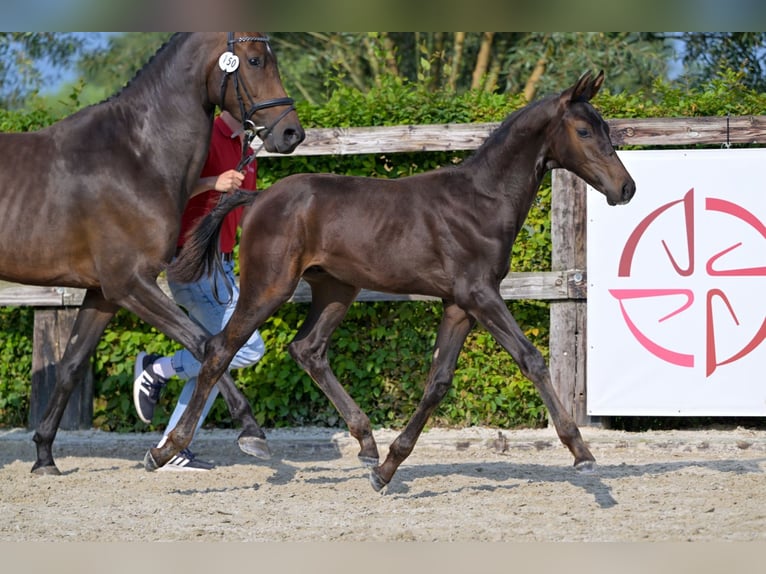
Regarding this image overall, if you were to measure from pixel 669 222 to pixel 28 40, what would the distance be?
346 inches

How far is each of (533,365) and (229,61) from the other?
2084 millimetres

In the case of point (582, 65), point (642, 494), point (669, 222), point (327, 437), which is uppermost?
point (582, 65)

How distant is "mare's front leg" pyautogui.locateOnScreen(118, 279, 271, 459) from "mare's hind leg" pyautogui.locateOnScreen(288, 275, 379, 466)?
401mm

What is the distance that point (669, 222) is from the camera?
19.8 feet

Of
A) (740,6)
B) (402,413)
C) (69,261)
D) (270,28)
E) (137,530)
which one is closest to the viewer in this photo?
(740,6)

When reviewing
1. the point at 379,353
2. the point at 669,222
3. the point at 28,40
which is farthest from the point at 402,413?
the point at 28,40

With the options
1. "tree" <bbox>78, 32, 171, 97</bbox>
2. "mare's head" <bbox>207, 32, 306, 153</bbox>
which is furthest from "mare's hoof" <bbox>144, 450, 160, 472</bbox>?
A: "tree" <bbox>78, 32, 171, 97</bbox>

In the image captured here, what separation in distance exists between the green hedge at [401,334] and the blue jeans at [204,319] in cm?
110

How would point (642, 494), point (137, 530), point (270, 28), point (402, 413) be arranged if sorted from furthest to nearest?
point (402, 413), point (642, 494), point (137, 530), point (270, 28)

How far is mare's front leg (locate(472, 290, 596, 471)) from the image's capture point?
4.09 m

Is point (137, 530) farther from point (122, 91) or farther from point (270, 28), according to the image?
point (270, 28)

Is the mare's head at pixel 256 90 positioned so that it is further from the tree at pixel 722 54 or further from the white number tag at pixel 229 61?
the tree at pixel 722 54

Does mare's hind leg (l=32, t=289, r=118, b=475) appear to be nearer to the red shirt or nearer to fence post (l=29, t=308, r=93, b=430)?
the red shirt

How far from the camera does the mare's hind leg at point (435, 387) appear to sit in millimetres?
4520
